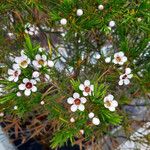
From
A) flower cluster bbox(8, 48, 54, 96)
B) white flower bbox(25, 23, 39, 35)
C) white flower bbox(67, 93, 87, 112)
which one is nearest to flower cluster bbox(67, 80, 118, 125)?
white flower bbox(67, 93, 87, 112)

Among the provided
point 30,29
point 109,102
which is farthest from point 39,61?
point 30,29

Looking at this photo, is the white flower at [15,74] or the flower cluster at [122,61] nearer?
the white flower at [15,74]

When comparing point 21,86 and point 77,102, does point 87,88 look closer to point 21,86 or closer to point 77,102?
point 77,102

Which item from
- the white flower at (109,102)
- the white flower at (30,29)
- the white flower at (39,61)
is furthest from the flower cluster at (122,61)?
the white flower at (30,29)

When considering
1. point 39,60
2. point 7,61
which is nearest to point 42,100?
point 39,60

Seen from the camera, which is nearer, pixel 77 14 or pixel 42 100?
pixel 77 14

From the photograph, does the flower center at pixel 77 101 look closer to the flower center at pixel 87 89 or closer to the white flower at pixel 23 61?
the flower center at pixel 87 89

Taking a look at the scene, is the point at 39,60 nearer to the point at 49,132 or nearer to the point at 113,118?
the point at 113,118
